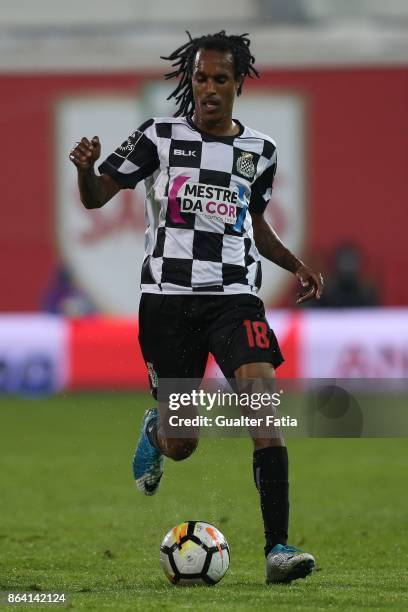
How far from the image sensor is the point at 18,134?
741 inches

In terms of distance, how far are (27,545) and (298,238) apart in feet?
38.2

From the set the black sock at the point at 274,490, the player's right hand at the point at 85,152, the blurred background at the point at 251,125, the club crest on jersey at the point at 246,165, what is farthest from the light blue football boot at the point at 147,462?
the blurred background at the point at 251,125

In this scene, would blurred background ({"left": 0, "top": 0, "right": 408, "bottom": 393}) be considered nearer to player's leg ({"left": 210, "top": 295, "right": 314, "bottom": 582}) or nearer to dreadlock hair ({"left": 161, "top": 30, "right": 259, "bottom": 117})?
dreadlock hair ({"left": 161, "top": 30, "right": 259, "bottom": 117})

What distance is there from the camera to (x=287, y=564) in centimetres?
552

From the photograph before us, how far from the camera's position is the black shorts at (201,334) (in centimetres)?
587

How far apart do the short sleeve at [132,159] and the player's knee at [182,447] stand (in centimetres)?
116

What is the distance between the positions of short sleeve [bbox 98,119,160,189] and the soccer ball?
5.14 ft

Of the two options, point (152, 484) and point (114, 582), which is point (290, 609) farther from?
point (152, 484)

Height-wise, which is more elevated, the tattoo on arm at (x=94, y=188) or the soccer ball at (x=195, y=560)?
the tattoo on arm at (x=94, y=188)

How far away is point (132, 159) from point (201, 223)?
43 cm

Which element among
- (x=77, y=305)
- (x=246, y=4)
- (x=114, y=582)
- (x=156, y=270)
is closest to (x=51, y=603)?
(x=114, y=582)

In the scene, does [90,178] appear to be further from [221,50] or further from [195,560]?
[195,560]

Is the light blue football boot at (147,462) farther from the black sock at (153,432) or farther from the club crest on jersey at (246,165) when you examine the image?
the club crest on jersey at (246,165)


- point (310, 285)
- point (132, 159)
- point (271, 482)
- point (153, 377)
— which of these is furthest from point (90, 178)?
point (271, 482)
